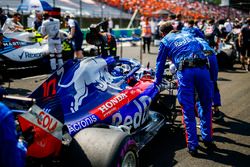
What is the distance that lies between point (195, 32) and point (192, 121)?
252 cm

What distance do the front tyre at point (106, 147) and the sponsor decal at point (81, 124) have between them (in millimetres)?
341

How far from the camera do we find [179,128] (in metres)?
5.28

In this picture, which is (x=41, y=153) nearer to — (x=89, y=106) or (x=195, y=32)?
(x=89, y=106)

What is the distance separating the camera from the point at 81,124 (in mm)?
3455

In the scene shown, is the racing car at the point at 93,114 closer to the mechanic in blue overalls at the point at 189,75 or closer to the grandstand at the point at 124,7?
the mechanic in blue overalls at the point at 189,75

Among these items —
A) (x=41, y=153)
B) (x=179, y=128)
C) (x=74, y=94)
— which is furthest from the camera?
(x=179, y=128)

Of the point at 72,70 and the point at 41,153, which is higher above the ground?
the point at 72,70

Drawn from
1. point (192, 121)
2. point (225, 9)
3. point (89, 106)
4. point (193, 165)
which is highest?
point (225, 9)

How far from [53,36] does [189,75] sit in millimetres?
6172

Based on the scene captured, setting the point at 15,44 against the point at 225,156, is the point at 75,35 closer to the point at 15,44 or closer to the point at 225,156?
the point at 15,44

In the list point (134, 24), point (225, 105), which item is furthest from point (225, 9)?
point (225, 105)

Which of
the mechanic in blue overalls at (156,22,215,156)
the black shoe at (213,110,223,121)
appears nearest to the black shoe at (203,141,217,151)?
the mechanic in blue overalls at (156,22,215,156)

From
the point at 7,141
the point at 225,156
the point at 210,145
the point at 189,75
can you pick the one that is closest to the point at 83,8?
the point at 189,75

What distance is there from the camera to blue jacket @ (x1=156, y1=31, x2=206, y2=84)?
14.2 feet
